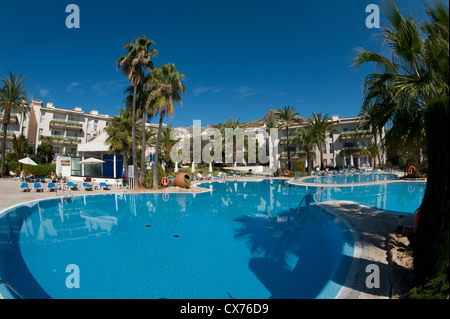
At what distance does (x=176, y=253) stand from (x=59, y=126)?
49.7 m

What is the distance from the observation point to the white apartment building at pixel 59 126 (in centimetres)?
4294

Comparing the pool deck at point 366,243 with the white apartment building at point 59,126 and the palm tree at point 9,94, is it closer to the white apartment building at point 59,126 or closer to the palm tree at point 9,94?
the palm tree at point 9,94

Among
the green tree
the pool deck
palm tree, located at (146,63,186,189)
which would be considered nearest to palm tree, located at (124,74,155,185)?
palm tree, located at (146,63,186,189)

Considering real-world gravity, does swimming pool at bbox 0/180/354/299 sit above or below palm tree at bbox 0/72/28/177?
below

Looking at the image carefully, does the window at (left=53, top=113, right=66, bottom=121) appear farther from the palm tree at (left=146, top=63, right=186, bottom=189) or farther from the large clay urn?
the large clay urn

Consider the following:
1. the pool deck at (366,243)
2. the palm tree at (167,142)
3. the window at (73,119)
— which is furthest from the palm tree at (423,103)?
the window at (73,119)

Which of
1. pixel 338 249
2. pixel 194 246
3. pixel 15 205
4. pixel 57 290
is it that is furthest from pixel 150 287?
pixel 15 205

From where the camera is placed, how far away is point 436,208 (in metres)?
3.64

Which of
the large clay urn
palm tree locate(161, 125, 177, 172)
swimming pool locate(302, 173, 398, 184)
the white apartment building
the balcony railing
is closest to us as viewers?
the large clay urn

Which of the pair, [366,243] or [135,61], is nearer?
[366,243]

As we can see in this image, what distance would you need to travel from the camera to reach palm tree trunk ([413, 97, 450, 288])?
133 inches

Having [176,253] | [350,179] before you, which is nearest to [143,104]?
[176,253]

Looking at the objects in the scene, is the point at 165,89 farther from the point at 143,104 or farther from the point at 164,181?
the point at 164,181

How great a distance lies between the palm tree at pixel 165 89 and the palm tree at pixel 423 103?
15582mm
